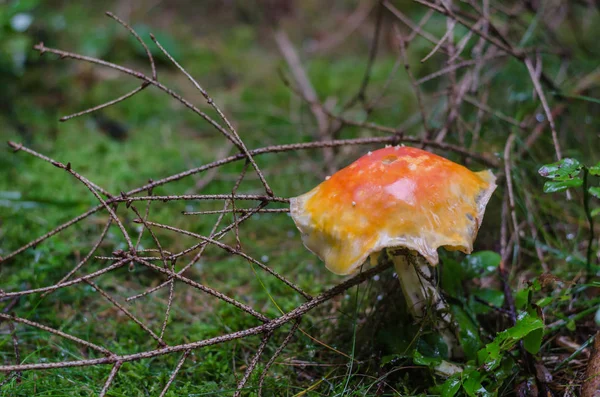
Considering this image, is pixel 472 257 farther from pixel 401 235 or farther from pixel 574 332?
pixel 401 235

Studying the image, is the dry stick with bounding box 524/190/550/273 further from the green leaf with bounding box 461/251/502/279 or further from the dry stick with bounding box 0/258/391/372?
the dry stick with bounding box 0/258/391/372

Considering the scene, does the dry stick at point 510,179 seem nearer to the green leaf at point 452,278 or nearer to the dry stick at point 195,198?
the green leaf at point 452,278

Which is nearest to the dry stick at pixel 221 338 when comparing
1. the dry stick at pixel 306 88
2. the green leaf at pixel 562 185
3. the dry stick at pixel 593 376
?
the green leaf at pixel 562 185

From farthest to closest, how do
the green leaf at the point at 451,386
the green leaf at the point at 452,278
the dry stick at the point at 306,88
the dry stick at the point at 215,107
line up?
the dry stick at the point at 306,88, the green leaf at the point at 452,278, the dry stick at the point at 215,107, the green leaf at the point at 451,386

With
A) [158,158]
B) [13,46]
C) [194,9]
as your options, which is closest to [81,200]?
[158,158]

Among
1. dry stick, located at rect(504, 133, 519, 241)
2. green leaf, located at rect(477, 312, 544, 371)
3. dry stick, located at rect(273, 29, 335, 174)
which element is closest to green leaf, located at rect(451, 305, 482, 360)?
green leaf, located at rect(477, 312, 544, 371)

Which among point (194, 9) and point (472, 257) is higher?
point (194, 9)
